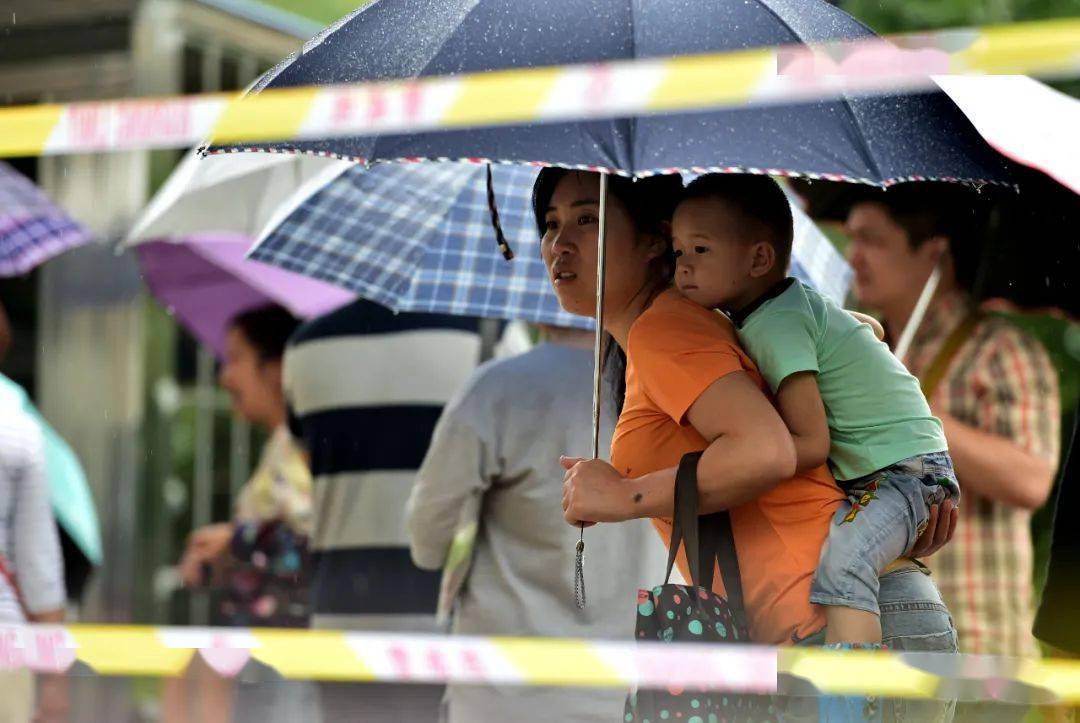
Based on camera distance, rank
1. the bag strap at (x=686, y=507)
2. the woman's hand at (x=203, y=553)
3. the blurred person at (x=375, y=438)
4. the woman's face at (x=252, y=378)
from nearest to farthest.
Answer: the bag strap at (x=686, y=507)
the blurred person at (x=375, y=438)
the woman's hand at (x=203, y=553)
the woman's face at (x=252, y=378)

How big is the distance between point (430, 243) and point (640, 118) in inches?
74.0

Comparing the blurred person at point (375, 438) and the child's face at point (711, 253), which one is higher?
the child's face at point (711, 253)

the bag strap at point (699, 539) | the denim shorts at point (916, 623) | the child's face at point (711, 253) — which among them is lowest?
the denim shorts at point (916, 623)

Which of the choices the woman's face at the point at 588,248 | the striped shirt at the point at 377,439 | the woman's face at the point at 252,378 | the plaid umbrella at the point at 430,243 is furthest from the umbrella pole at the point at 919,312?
the woman's face at the point at 252,378

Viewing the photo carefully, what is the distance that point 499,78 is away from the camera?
9.32ft

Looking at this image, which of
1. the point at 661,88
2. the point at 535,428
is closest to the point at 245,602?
the point at 535,428

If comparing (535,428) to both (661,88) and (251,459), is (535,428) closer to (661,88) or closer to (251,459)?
(661,88)

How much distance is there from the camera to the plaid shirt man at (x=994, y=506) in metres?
4.39

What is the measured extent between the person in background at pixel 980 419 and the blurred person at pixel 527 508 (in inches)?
33.9

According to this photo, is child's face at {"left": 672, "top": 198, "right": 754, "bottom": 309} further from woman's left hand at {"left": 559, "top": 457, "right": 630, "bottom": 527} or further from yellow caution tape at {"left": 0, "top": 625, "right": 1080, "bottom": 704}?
yellow caution tape at {"left": 0, "top": 625, "right": 1080, "bottom": 704}

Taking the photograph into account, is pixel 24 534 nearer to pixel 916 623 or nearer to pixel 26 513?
pixel 26 513

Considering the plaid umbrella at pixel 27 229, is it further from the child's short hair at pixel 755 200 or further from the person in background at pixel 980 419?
the child's short hair at pixel 755 200

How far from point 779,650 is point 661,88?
96 centimetres

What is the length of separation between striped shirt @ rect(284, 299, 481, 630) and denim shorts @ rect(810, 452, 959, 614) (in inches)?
87.2
